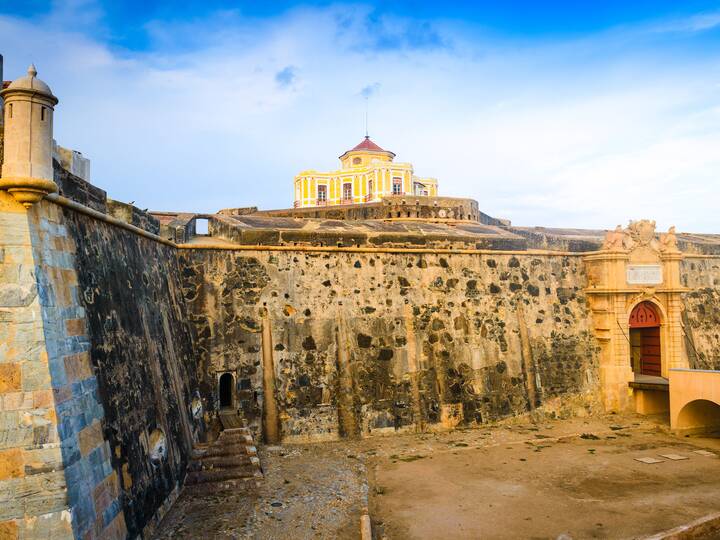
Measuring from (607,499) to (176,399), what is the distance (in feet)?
22.0

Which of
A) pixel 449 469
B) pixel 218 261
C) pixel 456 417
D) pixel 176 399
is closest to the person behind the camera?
pixel 176 399

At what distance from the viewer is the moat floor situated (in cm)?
703

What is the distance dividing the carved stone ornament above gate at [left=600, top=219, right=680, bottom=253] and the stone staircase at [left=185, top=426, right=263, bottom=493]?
10.0 metres

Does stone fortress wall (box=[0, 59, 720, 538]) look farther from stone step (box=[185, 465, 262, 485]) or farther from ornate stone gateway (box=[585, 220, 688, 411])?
stone step (box=[185, 465, 262, 485])

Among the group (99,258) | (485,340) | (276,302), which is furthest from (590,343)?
(99,258)

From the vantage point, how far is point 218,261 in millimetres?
11125

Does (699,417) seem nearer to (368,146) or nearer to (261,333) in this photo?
(261,333)

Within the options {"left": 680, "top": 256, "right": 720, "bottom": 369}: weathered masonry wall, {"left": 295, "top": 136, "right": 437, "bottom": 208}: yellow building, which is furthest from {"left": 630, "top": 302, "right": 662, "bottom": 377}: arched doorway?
{"left": 295, "top": 136, "right": 437, "bottom": 208}: yellow building

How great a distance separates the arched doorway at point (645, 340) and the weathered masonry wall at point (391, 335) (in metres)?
1.47

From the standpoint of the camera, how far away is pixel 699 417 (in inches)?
464

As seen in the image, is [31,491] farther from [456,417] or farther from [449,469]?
[456,417]

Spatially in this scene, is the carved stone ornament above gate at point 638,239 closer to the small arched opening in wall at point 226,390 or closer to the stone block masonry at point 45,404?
the small arched opening in wall at point 226,390

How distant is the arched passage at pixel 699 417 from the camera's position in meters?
11.7

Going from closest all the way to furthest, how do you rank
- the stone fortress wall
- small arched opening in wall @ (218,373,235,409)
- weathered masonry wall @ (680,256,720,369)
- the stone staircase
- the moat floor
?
the stone fortress wall < the moat floor < the stone staircase < small arched opening in wall @ (218,373,235,409) < weathered masonry wall @ (680,256,720,369)
